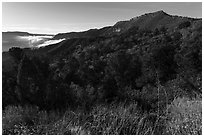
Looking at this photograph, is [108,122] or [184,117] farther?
[184,117]

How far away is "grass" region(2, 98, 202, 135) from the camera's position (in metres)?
3.19

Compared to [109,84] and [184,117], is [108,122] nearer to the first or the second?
[184,117]

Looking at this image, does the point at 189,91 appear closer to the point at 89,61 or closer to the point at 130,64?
the point at 130,64

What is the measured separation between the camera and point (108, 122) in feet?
10.9

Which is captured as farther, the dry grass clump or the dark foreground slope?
the dark foreground slope

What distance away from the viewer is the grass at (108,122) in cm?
319

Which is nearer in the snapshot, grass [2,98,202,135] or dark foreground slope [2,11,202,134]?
grass [2,98,202,135]

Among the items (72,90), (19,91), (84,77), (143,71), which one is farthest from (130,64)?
(19,91)

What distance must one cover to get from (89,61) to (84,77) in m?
0.73

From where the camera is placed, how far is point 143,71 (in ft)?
17.4

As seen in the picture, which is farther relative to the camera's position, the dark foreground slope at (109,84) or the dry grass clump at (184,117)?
the dark foreground slope at (109,84)

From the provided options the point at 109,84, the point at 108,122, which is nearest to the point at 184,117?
the point at 108,122

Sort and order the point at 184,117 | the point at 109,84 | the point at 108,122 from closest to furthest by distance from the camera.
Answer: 1. the point at 108,122
2. the point at 184,117
3. the point at 109,84

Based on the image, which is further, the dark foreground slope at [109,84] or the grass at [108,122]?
the dark foreground slope at [109,84]
